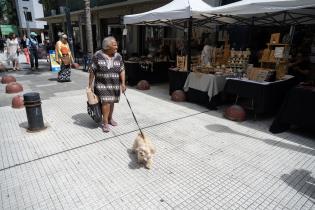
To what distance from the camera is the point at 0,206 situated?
8.64 feet

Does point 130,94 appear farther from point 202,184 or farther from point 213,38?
point 202,184

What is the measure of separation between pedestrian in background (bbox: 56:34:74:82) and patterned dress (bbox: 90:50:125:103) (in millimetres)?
5110

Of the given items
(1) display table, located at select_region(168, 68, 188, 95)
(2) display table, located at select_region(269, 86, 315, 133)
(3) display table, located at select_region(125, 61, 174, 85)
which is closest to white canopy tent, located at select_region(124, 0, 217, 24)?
(1) display table, located at select_region(168, 68, 188, 95)

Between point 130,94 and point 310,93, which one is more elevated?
point 310,93

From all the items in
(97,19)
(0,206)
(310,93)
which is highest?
(97,19)

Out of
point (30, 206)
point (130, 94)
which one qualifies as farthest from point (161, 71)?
point (30, 206)

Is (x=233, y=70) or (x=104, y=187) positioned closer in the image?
(x=104, y=187)

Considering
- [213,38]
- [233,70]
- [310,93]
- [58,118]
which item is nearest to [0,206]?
[58,118]

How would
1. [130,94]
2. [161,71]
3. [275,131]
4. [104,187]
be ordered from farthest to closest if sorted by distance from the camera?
[161,71]
[130,94]
[275,131]
[104,187]

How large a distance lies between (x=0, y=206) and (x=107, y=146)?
5.64 ft

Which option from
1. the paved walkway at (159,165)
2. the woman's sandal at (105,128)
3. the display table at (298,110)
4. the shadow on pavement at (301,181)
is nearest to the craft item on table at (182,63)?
the paved walkway at (159,165)

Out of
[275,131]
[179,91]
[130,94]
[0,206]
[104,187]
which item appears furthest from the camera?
[130,94]

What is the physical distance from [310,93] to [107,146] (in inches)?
145

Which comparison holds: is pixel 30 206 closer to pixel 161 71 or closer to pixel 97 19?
pixel 161 71
